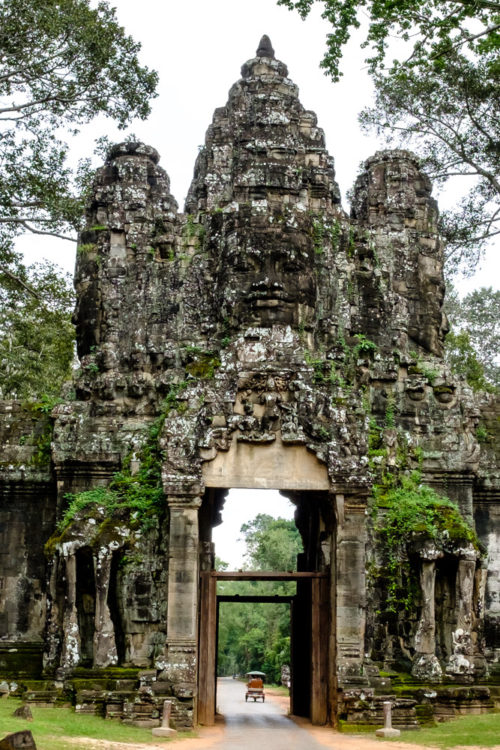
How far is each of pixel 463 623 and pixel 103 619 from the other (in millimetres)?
5687

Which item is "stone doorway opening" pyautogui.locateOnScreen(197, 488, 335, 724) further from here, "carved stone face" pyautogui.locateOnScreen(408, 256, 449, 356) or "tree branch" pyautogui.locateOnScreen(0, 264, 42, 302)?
"tree branch" pyautogui.locateOnScreen(0, 264, 42, 302)

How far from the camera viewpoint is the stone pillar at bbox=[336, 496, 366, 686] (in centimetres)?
1541

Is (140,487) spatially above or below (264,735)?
above

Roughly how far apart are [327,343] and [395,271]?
2.49 meters

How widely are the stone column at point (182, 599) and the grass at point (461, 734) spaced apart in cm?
326

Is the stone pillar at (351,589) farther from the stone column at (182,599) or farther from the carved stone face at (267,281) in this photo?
the carved stone face at (267,281)

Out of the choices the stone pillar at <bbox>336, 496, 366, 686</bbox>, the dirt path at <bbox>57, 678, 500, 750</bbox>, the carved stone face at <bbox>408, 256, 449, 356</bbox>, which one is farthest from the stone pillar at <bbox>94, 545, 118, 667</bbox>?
the carved stone face at <bbox>408, 256, 449, 356</bbox>

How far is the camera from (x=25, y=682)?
16562mm

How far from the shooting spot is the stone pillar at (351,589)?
1541 centimetres

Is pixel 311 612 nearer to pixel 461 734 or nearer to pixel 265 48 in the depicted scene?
pixel 461 734

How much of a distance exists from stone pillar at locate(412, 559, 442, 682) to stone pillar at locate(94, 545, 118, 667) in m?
4.73

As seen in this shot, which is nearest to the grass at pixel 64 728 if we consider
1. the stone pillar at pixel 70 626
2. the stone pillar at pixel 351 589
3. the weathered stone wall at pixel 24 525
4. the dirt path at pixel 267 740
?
the dirt path at pixel 267 740

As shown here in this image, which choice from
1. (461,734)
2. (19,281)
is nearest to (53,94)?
(19,281)

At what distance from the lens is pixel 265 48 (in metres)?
21.3
